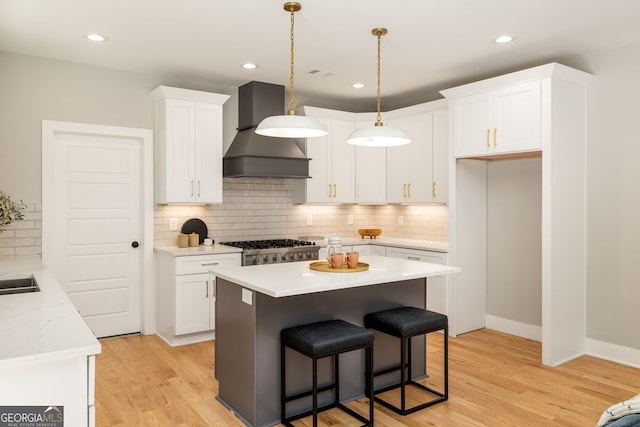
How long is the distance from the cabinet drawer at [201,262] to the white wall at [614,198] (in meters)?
3.36

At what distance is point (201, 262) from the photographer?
4566 mm

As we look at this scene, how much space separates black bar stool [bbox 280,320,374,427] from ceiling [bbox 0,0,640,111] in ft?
6.97

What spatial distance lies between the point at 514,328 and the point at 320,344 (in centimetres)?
303

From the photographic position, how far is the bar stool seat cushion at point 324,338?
2645 millimetres

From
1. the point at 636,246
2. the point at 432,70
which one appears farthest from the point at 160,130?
the point at 636,246

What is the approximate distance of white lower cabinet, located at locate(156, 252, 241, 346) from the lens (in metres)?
4.45

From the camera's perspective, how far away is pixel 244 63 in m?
4.47

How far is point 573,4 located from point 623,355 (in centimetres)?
289

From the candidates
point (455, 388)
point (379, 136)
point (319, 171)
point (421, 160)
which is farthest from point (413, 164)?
point (455, 388)

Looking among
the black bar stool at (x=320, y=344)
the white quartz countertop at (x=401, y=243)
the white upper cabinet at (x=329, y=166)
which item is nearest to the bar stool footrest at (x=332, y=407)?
the black bar stool at (x=320, y=344)

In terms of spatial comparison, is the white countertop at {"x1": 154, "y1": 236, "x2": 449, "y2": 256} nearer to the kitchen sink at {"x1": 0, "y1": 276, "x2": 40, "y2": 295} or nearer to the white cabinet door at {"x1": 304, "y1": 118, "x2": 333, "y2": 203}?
the white cabinet door at {"x1": 304, "y1": 118, "x2": 333, "y2": 203}

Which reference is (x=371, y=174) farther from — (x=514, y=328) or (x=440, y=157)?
(x=514, y=328)

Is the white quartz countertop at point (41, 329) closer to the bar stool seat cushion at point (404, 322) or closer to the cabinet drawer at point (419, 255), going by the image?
the bar stool seat cushion at point (404, 322)

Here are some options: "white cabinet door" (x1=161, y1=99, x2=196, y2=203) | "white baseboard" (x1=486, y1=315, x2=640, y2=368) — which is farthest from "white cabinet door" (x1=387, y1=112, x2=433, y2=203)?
"white cabinet door" (x1=161, y1=99, x2=196, y2=203)
